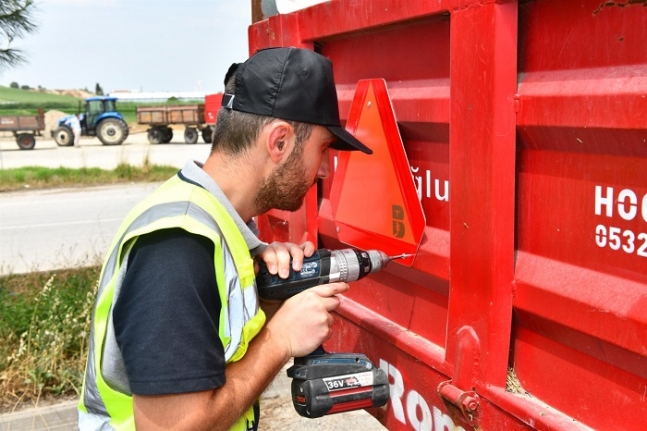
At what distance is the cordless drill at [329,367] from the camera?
1942mm

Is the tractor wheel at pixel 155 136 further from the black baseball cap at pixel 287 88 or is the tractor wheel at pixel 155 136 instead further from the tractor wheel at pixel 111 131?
the black baseball cap at pixel 287 88

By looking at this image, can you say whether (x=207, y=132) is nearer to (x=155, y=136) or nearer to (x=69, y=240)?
(x=155, y=136)

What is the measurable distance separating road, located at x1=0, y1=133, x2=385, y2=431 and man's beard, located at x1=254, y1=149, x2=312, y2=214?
216 cm

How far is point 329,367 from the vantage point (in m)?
1.97

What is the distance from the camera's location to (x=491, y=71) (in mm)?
1555

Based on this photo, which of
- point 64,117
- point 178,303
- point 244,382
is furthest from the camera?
point 64,117

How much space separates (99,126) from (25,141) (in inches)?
120

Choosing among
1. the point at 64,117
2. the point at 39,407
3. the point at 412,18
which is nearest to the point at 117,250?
the point at 412,18

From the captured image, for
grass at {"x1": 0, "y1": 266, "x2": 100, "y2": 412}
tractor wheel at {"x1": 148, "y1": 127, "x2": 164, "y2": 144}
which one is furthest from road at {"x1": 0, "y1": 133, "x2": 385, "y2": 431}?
tractor wheel at {"x1": 148, "y1": 127, "x2": 164, "y2": 144}

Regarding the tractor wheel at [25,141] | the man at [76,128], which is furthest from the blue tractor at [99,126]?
the tractor wheel at [25,141]

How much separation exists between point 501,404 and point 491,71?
0.74m

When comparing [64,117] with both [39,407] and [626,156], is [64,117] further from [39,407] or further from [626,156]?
[626,156]

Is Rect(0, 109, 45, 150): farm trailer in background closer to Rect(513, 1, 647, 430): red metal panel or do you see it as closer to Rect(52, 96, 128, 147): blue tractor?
Rect(52, 96, 128, 147): blue tractor

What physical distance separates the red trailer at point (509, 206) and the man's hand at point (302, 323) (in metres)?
0.30
